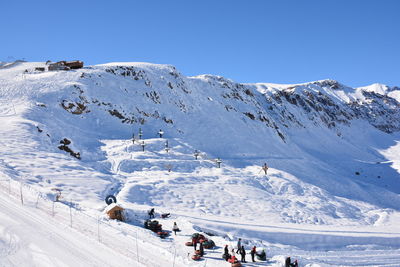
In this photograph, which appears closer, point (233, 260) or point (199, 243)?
point (233, 260)

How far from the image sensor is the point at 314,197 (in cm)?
3612

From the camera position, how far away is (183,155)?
41.0m

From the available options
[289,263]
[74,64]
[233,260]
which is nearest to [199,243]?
[233,260]

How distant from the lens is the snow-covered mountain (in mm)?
27812

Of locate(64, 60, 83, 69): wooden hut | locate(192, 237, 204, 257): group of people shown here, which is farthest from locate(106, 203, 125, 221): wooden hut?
locate(64, 60, 83, 69): wooden hut

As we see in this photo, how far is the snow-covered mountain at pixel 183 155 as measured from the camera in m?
27.8

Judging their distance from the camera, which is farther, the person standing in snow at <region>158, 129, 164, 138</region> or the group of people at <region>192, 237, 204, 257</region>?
the person standing in snow at <region>158, 129, 164, 138</region>

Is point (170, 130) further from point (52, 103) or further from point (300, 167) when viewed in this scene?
point (300, 167)

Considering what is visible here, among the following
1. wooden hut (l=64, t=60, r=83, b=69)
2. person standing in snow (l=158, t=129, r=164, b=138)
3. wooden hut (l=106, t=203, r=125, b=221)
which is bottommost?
wooden hut (l=106, t=203, r=125, b=221)

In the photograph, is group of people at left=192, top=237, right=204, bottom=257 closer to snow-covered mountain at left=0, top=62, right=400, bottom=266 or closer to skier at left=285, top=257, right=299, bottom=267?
skier at left=285, top=257, right=299, bottom=267

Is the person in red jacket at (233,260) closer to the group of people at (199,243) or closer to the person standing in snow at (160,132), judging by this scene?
the group of people at (199,243)

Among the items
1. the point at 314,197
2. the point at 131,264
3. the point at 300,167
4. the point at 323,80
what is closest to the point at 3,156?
the point at 131,264

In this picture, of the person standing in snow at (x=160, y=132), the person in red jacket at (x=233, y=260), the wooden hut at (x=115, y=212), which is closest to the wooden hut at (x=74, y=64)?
the person standing in snow at (x=160, y=132)

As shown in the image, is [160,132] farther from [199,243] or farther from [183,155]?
[199,243]
